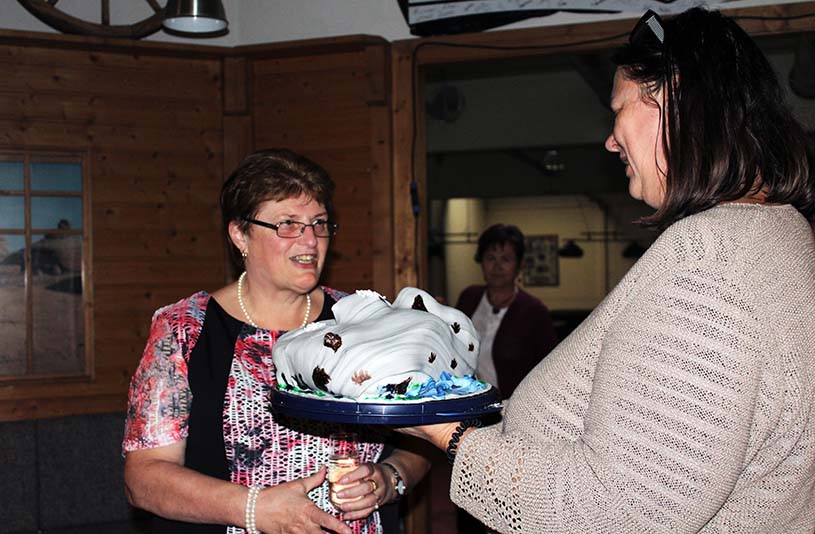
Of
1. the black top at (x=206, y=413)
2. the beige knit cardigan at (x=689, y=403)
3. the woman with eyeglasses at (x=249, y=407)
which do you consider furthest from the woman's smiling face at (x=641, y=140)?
the black top at (x=206, y=413)

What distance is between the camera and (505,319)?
4.27 meters

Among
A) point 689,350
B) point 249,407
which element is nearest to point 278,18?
point 249,407

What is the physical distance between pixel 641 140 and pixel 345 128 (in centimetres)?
307

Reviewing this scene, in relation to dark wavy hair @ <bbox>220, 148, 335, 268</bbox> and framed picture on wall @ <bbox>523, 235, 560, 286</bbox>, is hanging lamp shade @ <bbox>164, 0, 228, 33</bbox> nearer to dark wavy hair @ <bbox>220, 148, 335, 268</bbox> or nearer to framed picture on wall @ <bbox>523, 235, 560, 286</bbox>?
dark wavy hair @ <bbox>220, 148, 335, 268</bbox>

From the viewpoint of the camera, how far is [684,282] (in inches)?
42.5

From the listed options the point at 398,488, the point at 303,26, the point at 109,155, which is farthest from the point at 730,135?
the point at 109,155

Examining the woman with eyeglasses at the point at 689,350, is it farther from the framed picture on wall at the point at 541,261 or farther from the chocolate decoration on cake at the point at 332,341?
the framed picture on wall at the point at 541,261

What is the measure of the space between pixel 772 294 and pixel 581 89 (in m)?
8.25

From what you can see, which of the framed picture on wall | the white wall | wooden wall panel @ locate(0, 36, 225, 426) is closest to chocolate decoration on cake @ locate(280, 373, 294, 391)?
the white wall

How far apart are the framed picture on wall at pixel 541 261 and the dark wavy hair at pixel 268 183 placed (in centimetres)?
1540

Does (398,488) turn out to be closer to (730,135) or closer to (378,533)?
(378,533)

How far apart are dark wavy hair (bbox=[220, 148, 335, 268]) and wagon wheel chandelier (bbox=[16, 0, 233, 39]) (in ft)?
5.66

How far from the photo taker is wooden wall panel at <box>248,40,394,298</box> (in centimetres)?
411

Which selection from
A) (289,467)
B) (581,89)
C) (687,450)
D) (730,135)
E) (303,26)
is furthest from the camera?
(581,89)
